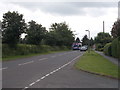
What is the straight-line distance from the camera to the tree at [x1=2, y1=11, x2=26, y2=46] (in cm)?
3541

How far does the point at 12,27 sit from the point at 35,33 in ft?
45.6

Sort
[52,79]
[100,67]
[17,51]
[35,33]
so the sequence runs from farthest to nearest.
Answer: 1. [35,33]
2. [17,51]
3. [100,67]
4. [52,79]

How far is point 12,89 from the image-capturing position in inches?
348

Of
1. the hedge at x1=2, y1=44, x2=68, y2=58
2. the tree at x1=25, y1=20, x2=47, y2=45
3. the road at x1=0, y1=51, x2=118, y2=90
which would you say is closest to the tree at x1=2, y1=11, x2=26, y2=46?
the hedge at x1=2, y1=44, x2=68, y2=58

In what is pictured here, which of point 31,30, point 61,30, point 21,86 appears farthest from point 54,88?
A: point 61,30

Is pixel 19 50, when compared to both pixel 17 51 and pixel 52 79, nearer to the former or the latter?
pixel 17 51

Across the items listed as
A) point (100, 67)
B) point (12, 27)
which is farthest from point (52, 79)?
point (12, 27)

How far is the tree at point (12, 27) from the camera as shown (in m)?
35.4

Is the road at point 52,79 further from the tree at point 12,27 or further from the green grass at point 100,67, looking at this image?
the tree at point 12,27

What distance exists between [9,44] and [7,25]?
304 centimetres

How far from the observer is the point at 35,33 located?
49281 mm

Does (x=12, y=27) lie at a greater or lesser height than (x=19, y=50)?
greater

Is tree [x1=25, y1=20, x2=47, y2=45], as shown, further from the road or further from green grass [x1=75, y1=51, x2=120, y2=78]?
the road

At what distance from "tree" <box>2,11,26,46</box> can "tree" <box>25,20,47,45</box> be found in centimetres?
1173
